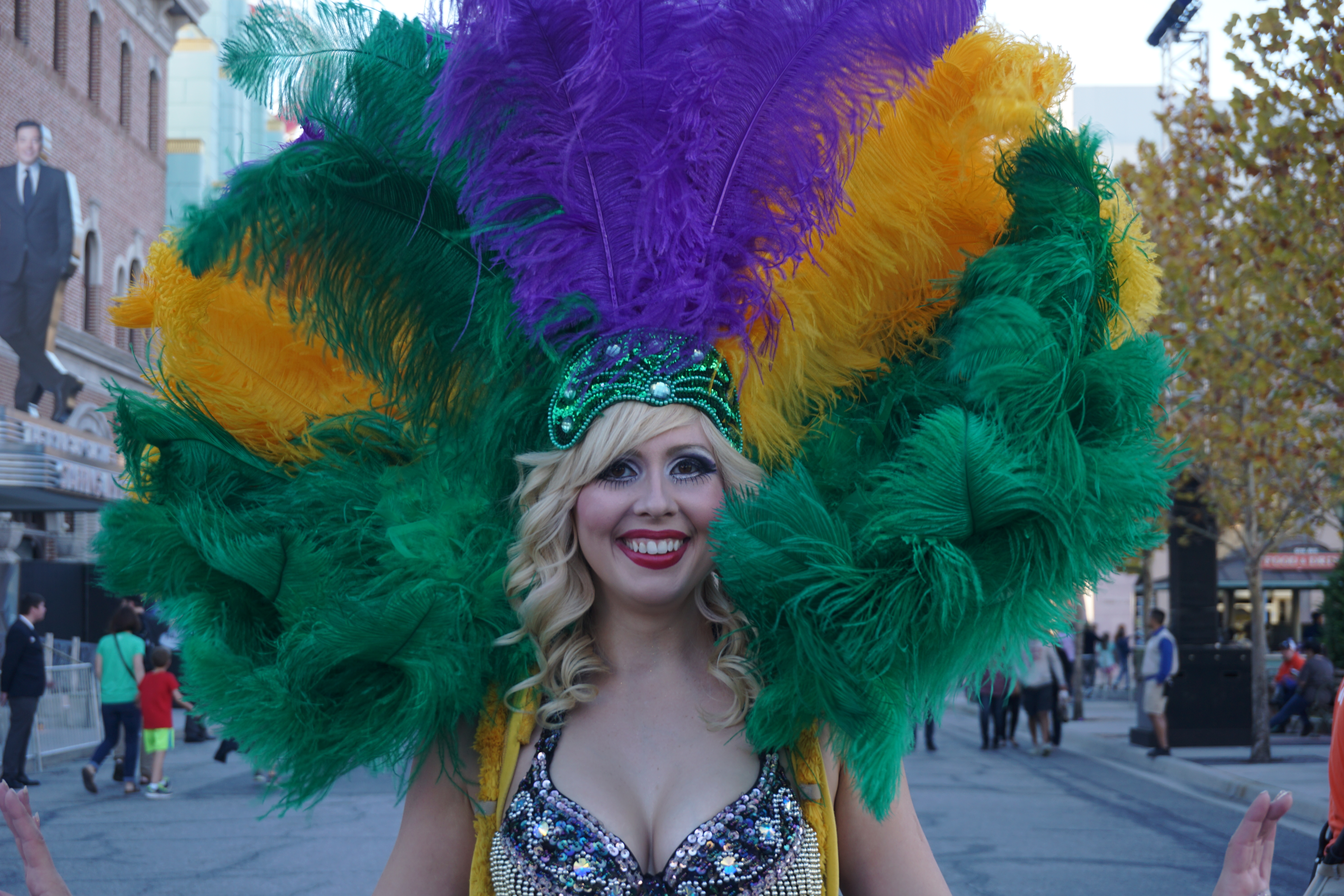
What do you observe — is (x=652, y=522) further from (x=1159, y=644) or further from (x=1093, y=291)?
(x=1159, y=644)

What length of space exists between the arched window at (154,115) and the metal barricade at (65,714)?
58.1 feet

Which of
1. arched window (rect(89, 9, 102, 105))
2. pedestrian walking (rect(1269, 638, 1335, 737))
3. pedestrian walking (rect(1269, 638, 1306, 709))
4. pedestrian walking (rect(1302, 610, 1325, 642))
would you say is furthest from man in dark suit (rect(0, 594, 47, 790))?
arched window (rect(89, 9, 102, 105))

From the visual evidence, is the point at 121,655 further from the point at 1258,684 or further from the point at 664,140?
the point at 1258,684

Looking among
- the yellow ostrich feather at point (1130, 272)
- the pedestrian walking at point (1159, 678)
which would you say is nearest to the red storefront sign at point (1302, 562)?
the pedestrian walking at point (1159, 678)

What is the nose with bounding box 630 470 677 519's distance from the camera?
231 centimetres

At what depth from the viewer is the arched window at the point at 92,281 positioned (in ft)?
86.0

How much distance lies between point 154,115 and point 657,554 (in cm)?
3170

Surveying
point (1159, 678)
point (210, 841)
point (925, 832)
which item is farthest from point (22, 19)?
point (925, 832)

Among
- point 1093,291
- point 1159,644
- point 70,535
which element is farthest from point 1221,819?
point 70,535

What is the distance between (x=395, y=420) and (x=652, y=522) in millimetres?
624

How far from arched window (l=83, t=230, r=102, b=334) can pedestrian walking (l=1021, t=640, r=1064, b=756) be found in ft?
65.3

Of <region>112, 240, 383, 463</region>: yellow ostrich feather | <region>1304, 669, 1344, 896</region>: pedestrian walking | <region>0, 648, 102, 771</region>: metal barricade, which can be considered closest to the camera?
<region>112, 240, 383, 463</region>: yellow ostrich feather

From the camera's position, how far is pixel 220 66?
111 inches

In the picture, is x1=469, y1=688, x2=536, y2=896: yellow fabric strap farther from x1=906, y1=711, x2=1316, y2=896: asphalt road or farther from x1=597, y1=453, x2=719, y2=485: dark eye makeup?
x1=906, y1=711, x2=1316, y2=896: asphalt road
